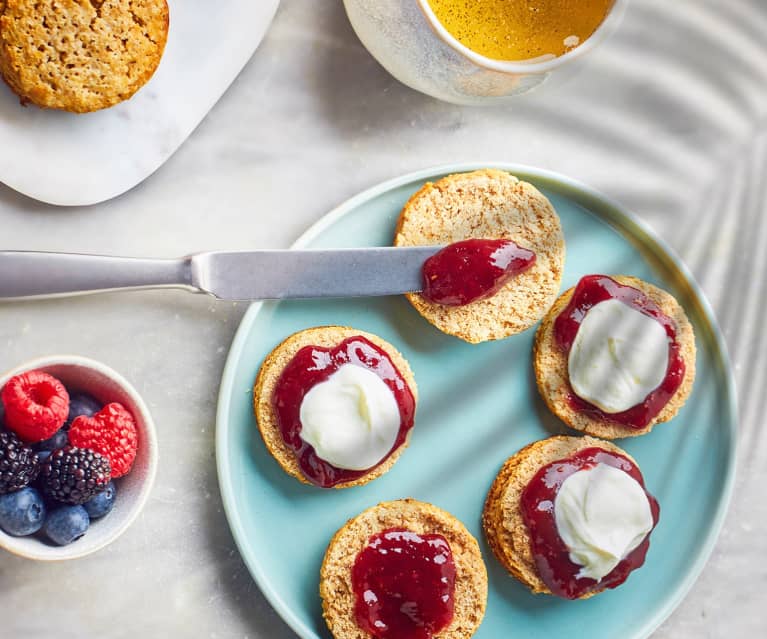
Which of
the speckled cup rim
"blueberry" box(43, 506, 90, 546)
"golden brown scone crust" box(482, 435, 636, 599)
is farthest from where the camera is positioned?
"golden brown scone crust" box(482, 435, 636, 599)

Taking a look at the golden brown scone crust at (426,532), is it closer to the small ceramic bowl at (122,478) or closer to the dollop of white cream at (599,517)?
the dollop of white cream at (599,517)

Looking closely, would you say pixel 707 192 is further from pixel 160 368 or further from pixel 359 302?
pixel 160 368

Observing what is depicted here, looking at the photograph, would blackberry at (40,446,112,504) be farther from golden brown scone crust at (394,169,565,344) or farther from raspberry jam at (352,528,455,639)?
golden brown scone crust at (394,169,565,344)

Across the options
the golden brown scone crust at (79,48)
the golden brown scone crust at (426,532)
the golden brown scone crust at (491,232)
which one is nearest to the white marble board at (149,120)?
the golden brown scone crust at (79,48)

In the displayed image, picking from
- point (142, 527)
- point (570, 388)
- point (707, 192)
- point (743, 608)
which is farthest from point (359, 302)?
point (743, 608)

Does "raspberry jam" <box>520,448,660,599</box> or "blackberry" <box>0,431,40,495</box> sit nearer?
"blackberry" <box>0,431,40,495</box>

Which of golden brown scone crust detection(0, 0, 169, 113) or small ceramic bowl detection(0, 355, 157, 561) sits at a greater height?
golden brown scone crust detection(0, 0, 169, 113)

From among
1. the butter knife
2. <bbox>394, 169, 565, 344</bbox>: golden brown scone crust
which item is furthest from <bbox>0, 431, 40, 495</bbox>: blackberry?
<bbox>394, 169, 565, 344</bbox>: golden brown scone crust
